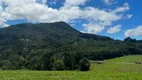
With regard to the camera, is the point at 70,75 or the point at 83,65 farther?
the point at 83,65

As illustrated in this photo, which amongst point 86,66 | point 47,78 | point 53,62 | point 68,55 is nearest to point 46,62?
point 53,62

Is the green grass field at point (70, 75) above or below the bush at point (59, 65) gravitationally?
above

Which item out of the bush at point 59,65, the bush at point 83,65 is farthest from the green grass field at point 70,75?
the bush at point 83,65

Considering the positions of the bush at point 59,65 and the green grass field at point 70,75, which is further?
the bush at point 59,65

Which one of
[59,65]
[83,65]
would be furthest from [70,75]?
[83,65]

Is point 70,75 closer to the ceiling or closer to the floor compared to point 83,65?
closer to the ceiling

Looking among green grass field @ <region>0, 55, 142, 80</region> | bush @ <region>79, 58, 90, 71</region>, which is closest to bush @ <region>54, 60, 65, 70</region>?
bush @ <region>79, 58, 90, 71</region>

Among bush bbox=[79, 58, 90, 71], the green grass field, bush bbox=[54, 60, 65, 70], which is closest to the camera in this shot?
the green grass field

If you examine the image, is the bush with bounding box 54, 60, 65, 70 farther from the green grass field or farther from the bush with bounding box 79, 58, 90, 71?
the green grass field

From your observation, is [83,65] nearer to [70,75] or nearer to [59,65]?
[59,65]

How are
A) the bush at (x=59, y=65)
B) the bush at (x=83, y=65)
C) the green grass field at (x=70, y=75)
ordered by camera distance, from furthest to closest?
the bush at (x=83, y=65), the bush at (x=59, y=65), the green grass field at (x=70, y=75)

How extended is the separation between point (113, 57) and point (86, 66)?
10266 centimetres

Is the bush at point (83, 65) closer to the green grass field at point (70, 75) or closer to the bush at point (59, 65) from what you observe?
the bush at point (59, 65)

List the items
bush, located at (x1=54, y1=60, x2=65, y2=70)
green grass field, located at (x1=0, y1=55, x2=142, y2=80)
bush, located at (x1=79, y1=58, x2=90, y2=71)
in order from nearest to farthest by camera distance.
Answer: green grass field, located at (x1=0, y1=55, x2=142, y2=80) < bush, located at (x1=54, y1=60, x2=65, y2=70) < bush, located at (x1=79, y1=58, x2=90, y2=71)
